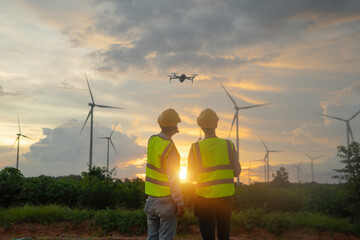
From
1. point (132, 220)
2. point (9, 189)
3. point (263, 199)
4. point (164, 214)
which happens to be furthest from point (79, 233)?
point (263, 199)

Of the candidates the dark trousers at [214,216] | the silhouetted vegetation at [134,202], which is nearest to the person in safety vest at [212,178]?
the dark trousers at [214,216]

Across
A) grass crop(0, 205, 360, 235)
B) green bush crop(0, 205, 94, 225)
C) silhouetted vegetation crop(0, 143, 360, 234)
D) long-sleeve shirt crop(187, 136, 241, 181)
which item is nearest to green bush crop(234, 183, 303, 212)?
silhouetted vegetation crop(0, 143, 360, 234)

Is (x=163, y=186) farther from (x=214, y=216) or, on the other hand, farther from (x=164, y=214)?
(x=214, y=216)

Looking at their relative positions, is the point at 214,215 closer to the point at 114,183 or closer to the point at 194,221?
the point at 194,221

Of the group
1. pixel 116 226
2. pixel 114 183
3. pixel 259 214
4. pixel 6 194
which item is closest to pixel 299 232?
pixel 259 214

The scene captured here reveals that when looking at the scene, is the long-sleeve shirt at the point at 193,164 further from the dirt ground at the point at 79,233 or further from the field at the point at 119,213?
the dirt ground at the point at 79,233
